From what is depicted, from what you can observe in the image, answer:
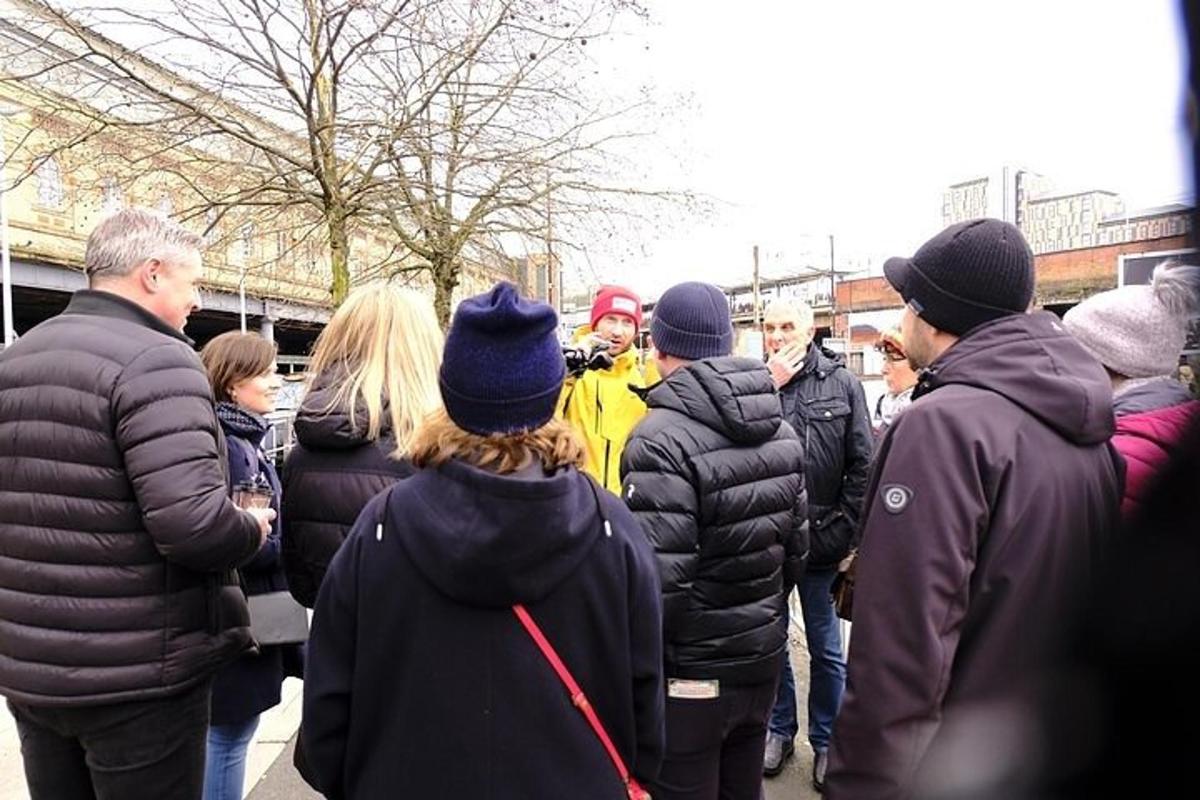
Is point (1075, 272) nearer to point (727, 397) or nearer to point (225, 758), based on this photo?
point (727, 397)

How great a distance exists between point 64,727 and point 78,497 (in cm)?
59

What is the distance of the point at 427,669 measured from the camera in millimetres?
1470

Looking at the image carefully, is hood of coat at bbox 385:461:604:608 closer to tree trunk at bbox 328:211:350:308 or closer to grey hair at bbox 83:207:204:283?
grey hair at bbox 83:207:204:283

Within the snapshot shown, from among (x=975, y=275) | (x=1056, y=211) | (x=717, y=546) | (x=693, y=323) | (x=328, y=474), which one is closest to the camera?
(x=975, y=275)

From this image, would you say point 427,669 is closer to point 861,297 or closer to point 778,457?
point 778,457

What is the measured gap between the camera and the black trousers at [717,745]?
236 cm

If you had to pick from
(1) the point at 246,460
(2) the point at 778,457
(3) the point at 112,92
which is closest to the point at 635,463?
(2) the point at 778,457

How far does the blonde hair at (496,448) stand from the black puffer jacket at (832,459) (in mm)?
2221

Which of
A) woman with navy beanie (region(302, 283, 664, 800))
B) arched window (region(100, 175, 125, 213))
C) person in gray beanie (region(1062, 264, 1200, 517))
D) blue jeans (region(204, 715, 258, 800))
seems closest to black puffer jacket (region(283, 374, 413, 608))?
blue jeans (region(204, 715, 258, 800))

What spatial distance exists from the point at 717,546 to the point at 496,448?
3.66 feet

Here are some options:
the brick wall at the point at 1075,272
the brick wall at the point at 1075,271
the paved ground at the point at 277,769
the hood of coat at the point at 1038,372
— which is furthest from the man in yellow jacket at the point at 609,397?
the brick wall at the point at 1075,271

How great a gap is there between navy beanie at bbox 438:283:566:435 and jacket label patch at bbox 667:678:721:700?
1.24 m

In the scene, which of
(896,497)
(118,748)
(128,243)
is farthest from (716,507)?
(128,243)

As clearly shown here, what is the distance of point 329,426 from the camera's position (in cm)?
225
